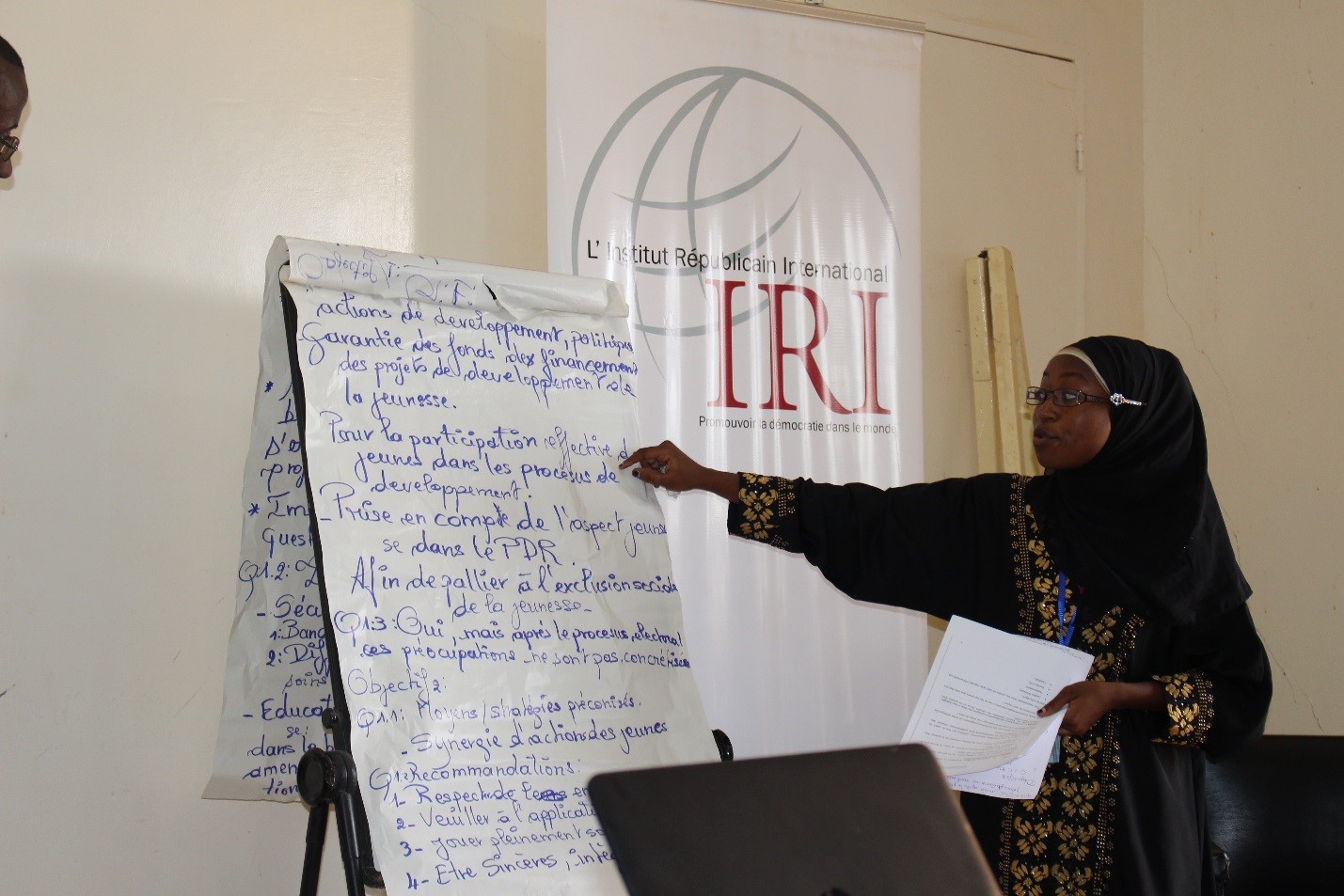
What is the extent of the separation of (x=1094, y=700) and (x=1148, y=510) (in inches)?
14.1

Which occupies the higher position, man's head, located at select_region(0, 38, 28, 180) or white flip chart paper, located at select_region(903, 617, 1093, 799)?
man's head, located at select_region(0, 38, 28, 180)

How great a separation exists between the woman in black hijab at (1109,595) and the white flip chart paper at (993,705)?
1.9 inches

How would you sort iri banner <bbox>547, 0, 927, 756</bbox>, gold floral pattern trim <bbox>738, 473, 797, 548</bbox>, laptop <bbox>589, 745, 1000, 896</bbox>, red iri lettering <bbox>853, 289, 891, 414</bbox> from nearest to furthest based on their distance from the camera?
laptop <bbox>589, 745, 1000, 896</bbox>, gold floral pattern trim <bbox>738, 473, 797, 548</bbox>, iri banner <bbox>547, 0, 927, 756</bbox>, red iri lettering <bbox>853, 289, 891, 414</bbox>

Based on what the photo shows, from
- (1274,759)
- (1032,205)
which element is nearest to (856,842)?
(1274,759)

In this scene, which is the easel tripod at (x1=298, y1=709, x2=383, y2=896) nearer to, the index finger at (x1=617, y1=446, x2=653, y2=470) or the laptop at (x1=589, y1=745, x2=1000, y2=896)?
the index finger at (x1=617, y1=446, x2=653, y2=470)

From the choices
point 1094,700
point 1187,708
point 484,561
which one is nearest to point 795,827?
point 484,561

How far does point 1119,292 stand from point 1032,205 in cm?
42

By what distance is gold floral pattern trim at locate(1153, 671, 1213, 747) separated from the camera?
6.34 ft

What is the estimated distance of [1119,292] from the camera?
3.82 m

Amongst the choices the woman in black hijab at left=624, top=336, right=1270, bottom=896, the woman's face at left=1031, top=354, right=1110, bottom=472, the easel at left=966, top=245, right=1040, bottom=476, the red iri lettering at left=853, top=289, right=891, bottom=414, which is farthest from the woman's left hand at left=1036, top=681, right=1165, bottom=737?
the easel at left=966, top=245, right=1040, bottom=476

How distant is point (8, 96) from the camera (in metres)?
1.93

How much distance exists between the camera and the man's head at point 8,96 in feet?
6.19

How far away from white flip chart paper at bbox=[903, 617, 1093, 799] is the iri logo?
1.00 meters

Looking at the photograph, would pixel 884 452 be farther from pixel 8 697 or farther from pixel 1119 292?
pixel 8 697
